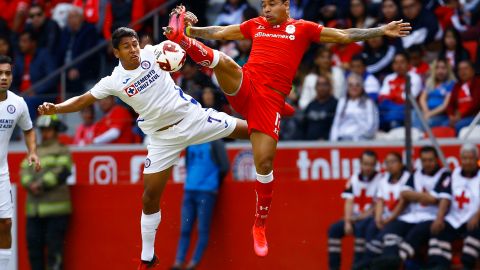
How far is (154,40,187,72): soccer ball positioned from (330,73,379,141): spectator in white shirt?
508cm

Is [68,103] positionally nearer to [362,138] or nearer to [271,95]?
[271,95]

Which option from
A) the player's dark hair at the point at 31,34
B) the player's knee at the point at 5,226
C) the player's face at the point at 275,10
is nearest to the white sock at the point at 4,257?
the player's knee at the point at 5,226

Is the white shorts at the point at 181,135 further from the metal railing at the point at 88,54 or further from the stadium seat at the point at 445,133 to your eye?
the metal railing at the point at 88,54

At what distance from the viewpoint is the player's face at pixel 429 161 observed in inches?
591

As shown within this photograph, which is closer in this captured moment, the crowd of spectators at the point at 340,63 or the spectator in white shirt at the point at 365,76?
the crowd of spectators at the point at 340,63

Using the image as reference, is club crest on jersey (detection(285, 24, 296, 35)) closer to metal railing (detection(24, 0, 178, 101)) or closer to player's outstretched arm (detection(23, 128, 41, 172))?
player's outstretched arm (detection(23, 128, 41, 172))

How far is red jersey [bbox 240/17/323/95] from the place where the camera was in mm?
12453

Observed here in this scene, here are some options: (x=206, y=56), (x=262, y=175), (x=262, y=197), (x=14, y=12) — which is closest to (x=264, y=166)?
(x=262, y=175)

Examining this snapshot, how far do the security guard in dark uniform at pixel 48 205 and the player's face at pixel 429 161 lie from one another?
464 cm

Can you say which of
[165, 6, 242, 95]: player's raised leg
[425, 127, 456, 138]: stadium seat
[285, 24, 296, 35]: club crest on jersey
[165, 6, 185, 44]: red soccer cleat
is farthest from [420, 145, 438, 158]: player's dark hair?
[165, 6, 185, 44]: red soccer cleat

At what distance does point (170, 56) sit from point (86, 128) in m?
6.28

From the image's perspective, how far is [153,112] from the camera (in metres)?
12.4

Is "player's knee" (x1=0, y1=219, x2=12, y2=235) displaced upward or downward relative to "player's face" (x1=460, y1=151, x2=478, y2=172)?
downward

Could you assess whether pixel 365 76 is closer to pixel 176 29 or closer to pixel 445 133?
pixel 445 133
